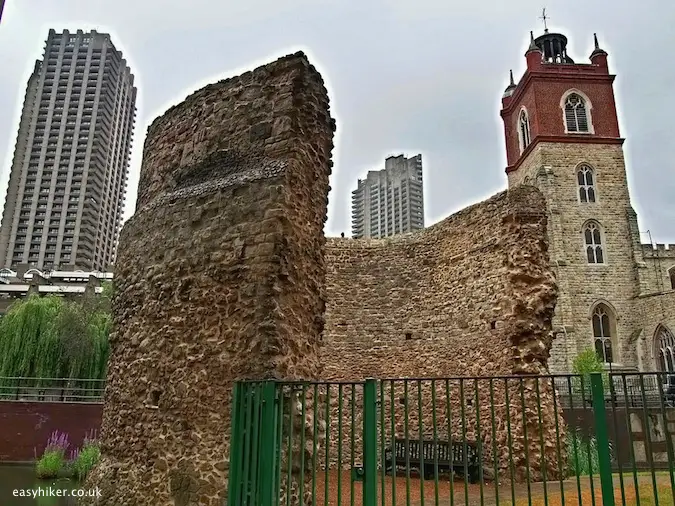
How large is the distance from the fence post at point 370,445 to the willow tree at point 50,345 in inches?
670

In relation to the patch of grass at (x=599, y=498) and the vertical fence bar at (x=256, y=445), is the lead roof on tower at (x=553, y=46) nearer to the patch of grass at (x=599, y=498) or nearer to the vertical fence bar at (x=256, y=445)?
the patch of grass at (x=599, y=498)

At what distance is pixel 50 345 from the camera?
18.0 m

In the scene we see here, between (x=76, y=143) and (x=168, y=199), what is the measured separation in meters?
80.5

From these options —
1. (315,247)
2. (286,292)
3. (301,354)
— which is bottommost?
(301,354)

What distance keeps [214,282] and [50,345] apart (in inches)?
615

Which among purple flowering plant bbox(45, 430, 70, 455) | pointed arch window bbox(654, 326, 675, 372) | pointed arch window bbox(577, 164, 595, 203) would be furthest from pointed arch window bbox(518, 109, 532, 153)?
purple flowering plant bbox(45, 430, 70, 455)

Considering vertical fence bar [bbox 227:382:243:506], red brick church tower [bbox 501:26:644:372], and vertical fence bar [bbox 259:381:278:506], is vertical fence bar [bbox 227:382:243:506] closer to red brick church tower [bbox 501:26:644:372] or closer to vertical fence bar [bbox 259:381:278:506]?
vertical fence bar [bbox 259:381:278:506]

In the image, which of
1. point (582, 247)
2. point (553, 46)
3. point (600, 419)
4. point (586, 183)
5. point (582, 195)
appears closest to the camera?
point (600, 419)

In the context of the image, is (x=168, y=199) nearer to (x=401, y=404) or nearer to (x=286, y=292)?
(x=286, y=292)

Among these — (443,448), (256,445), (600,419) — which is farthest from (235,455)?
(443,448)

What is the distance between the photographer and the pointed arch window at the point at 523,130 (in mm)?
31328

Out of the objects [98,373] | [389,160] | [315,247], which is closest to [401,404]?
[315,247]

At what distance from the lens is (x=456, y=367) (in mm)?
10453

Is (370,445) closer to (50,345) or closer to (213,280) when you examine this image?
(213,280)
